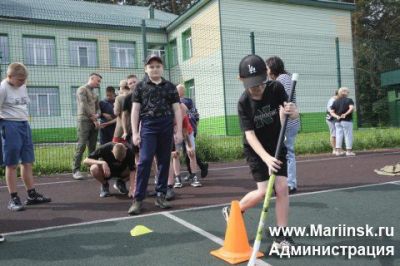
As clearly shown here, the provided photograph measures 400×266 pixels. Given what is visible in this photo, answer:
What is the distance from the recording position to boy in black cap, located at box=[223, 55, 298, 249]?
3.61 meters

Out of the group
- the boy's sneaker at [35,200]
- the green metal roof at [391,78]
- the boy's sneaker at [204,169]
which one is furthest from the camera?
the green metal roof at [391,78]

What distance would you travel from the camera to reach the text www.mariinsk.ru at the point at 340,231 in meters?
4.14

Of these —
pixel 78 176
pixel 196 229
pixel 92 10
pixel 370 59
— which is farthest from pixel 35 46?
pixel 370 59

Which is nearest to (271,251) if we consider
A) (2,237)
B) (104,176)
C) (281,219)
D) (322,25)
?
(281,219)

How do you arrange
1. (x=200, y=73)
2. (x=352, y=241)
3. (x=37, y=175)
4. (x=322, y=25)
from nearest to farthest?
(x=352, y=241) → (x=37, y=175) → (x=200, y=73) → (x=322, y=25)

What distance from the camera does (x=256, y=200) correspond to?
390 cm

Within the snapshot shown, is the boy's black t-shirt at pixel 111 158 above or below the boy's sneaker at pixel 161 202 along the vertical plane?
above

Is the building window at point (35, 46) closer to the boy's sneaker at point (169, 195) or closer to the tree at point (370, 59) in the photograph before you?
the boy's sneaker at point (169, 195)

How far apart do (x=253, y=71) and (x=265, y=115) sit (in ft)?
1.49

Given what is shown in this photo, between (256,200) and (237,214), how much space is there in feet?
0.82

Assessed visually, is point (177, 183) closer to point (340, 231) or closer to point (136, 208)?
point (136, 208)

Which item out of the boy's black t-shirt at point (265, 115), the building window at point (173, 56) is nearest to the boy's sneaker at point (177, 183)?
the boy's black t-shirt at point (265, 115)

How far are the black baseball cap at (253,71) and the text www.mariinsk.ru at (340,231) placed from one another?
4.80 feet

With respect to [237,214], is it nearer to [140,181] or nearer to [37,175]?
[140,181]
